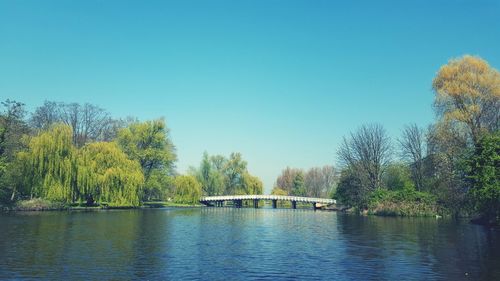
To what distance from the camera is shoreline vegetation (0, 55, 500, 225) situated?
53906 mm

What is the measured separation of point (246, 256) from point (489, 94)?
154ft

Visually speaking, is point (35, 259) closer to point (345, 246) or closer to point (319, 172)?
point (345, 246)

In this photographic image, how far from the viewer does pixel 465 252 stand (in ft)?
77.4

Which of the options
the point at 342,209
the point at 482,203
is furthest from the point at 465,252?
the point at 342,209

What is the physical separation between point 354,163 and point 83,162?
50026mm

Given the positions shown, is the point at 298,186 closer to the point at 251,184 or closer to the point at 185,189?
the point at 251,184

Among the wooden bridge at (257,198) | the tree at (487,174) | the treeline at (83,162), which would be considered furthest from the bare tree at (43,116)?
the tree at (487,174)

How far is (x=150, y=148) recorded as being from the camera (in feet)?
271

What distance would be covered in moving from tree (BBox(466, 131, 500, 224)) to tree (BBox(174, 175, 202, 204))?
55.6 m

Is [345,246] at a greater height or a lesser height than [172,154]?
lesser

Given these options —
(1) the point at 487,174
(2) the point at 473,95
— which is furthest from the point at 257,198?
(1) the point at 487,174

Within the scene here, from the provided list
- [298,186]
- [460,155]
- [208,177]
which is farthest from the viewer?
[298,186]

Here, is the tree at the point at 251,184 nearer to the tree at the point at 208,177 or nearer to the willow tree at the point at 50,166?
the tree at the point at 208,177

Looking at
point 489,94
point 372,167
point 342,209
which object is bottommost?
point 342,209
